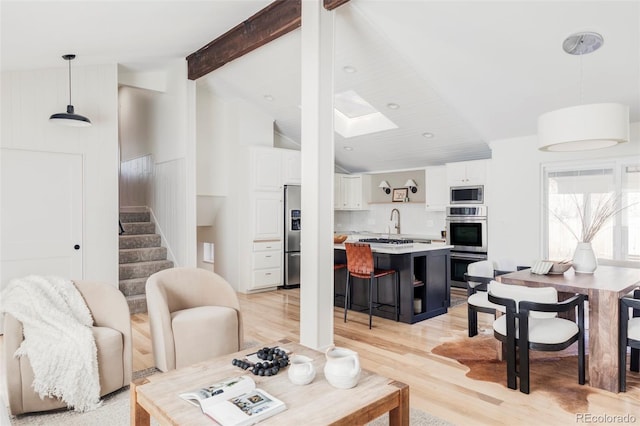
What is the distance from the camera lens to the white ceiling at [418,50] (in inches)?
125

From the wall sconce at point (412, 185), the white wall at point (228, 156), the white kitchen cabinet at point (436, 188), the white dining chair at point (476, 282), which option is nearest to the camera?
the white dining chair at point (476, 282)

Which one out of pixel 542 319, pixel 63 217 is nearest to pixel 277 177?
pixel 63 217

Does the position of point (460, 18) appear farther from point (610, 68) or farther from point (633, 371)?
point (633, 371)

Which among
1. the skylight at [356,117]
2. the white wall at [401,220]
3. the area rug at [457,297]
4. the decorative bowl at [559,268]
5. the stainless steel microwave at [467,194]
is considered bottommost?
the area rug at [457,297]

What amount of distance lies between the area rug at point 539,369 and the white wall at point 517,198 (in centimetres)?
178

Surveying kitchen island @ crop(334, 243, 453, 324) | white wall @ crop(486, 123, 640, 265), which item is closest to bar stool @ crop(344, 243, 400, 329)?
kitchen island @ crop(334, 243, 453, 324)

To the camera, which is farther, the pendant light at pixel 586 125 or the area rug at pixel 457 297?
the area rug at pixel 457 297

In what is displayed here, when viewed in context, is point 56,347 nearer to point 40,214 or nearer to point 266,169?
point 40,214

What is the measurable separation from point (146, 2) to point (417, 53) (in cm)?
259

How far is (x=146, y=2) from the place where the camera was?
319 centimetres

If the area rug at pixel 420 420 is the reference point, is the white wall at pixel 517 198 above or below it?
above

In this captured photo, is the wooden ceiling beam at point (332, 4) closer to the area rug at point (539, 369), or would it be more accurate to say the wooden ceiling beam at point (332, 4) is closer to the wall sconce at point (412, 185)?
the area rug at point (539, 369)

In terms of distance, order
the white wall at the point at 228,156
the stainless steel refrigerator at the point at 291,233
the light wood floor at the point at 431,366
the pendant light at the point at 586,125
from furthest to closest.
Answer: the stainless steel refrigerator at the point at 291,233, the white wall at the point at 228,156, the pendant light at the point at 586,125, the light wood floor at the point at 431,366

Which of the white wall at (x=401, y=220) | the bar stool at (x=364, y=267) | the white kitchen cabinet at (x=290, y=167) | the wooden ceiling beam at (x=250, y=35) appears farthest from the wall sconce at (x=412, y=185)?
the wooden ceiling beam at (x=250, y=35)
